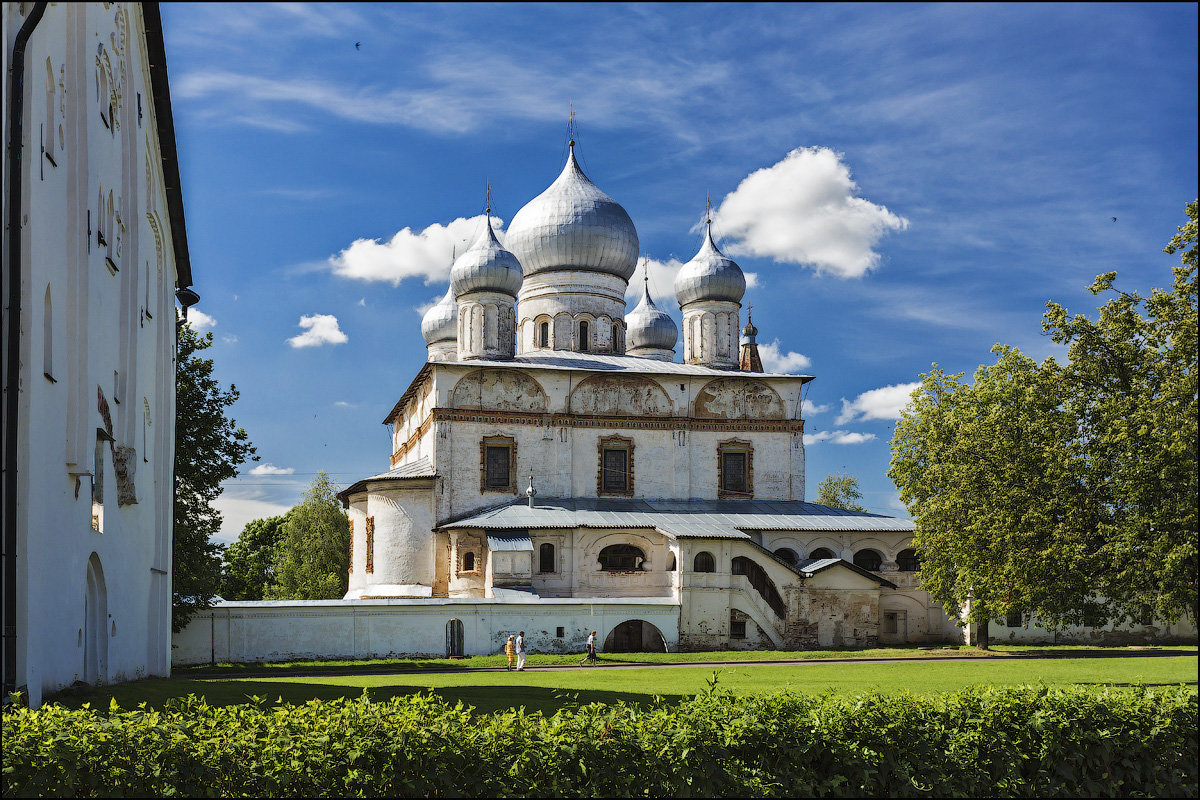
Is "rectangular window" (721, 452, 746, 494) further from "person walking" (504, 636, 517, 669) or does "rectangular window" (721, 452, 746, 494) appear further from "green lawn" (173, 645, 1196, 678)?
"person walking" (504, 636, 517, 669)

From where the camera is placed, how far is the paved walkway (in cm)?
2600

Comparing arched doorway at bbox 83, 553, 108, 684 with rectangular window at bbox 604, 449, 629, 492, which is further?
rectangular window at bbox 604, 449, 629, 492

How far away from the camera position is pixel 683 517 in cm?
3791

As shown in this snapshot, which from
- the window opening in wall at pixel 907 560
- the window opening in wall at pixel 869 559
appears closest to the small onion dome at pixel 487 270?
the window opening in wall at pixel 869 559

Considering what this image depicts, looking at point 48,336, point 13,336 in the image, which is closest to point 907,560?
point 48,336

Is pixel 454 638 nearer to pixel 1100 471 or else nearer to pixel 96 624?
pixel 96 624

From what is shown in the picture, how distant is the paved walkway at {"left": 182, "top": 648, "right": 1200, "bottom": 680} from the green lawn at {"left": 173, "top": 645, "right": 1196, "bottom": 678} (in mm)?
64

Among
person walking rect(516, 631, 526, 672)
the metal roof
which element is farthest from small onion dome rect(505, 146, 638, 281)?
person walking rect(516, 631, 526, 672)

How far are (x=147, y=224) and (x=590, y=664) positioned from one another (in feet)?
53.1

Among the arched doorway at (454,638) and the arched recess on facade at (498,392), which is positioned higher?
the arched recess on facade at (498,392)

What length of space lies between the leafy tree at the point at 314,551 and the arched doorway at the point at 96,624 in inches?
1315

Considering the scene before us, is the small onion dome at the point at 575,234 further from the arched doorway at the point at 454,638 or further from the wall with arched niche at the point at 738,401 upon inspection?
the arched doorway at the point at 454,638

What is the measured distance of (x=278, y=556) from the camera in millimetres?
56469

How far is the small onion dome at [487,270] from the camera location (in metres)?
40.9
